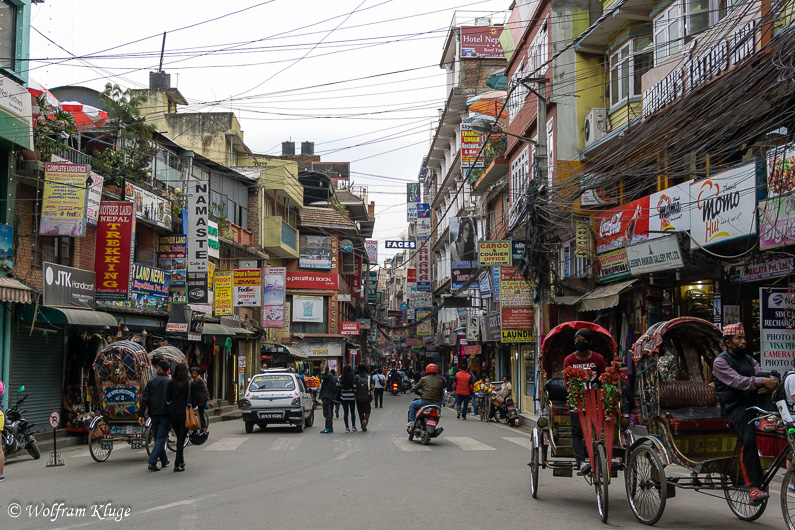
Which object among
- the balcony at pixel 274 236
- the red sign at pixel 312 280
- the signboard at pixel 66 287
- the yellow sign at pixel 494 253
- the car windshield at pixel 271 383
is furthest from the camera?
the red sign at pixel 312 280

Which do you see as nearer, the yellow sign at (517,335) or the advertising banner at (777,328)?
the advertising banner at (777,328)

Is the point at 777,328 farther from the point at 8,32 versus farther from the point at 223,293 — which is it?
the point at 223,293

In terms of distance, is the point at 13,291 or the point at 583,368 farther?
the point at 13,291

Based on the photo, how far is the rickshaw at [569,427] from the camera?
882 centimetres

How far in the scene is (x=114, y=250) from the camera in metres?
21.9

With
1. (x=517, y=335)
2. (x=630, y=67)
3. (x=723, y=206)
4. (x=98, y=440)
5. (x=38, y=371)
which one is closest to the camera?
(x=98, y=440)

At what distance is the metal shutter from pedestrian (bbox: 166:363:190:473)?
7372mm

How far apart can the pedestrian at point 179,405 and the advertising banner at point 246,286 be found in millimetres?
20346

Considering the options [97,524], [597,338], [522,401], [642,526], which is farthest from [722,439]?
[522,401]

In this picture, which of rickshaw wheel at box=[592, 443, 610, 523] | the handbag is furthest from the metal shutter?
rickshaw wheel at box=[592, 443, 610, 523]

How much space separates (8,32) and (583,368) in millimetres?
16918

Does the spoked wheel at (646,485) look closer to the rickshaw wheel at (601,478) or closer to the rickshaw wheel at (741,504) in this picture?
the rickshaw wheel at (601,478)

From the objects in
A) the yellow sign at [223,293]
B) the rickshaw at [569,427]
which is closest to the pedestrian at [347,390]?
the yellow sign at [223,293]

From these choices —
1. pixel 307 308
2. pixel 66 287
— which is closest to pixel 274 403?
pixel 66 287
